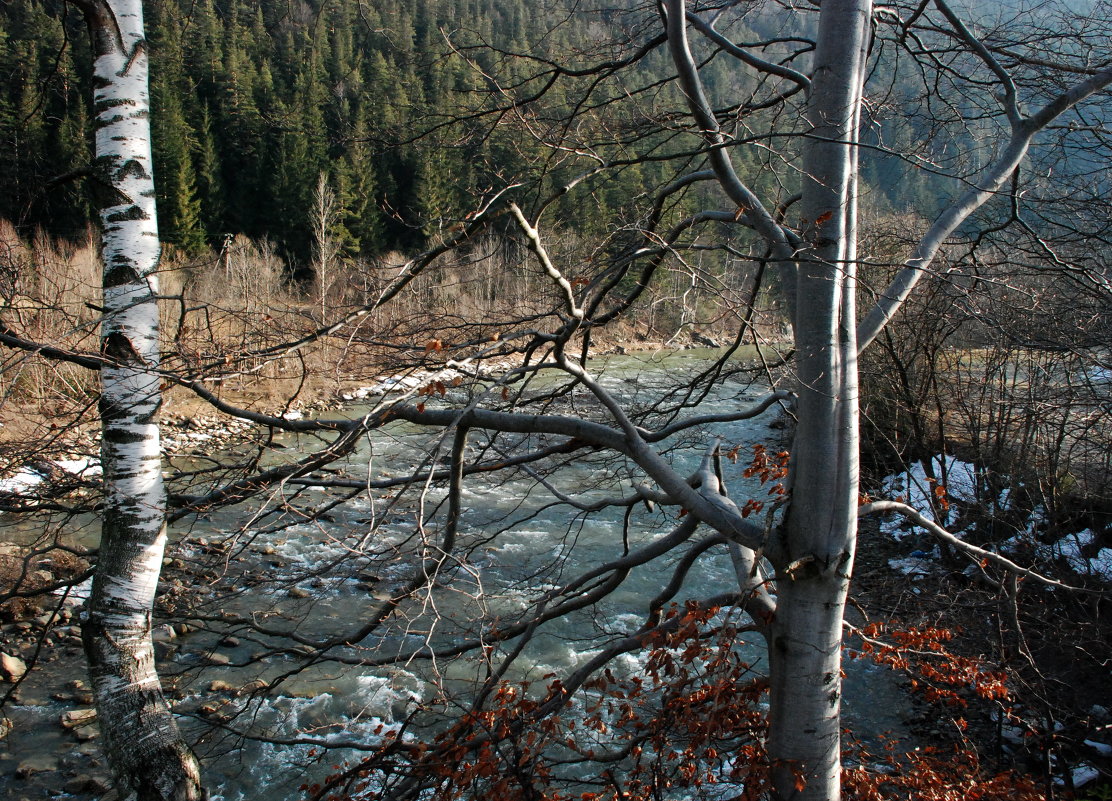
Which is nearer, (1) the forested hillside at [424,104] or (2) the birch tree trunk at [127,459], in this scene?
(2) the birch tree trunk at [127,459]

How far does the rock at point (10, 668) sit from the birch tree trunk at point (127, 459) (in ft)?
13.3

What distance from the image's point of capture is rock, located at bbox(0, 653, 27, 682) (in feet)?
22.4

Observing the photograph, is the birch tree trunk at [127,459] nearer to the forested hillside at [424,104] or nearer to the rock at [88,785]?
the forested hillside at [424,104]

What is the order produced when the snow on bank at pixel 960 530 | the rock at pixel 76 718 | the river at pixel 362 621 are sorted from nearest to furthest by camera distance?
the river at pixel 362 621, the rock at pixel 76 718, the snow on bank at pixel 960 530

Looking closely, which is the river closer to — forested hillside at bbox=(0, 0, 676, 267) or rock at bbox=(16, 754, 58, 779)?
rock at bbox=(16, 754, 58, 779)

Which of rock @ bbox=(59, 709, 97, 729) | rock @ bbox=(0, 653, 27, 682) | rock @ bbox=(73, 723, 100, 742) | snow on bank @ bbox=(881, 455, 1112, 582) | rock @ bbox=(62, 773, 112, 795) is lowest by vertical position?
rock @ bbox=(62, 773, 112, 795)

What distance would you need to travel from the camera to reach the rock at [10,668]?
22.4 feet

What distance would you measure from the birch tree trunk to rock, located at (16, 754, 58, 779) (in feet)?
9.90

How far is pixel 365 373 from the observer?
11.6 feet

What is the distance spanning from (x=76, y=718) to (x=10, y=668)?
0.95 metres

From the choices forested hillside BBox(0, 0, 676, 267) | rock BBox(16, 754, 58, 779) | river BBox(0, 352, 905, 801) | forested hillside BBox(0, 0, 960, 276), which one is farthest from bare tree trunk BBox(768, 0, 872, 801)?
rock BBox(16, 754, 58, 779)

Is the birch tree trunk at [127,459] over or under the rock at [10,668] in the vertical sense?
over

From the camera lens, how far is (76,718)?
21.4 ft

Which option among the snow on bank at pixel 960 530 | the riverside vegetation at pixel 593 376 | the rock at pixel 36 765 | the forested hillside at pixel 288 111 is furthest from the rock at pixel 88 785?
the snow on bank at pixel 960 530
